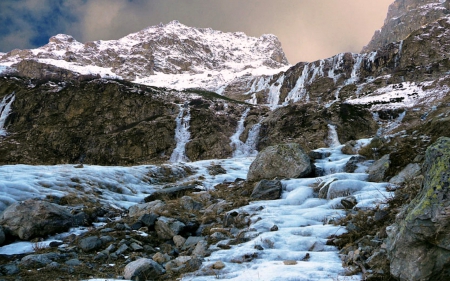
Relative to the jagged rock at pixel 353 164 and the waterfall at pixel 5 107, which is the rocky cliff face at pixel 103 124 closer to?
the waterfall at pixel 5 107

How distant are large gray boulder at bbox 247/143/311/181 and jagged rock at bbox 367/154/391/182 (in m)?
3.06

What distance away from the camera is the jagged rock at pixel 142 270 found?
5.64 metres

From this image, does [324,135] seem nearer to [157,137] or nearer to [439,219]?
[157,137]

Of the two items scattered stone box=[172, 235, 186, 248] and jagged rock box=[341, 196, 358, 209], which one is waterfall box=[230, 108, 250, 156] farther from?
scattered stone box=[172, 235, 186, 248]

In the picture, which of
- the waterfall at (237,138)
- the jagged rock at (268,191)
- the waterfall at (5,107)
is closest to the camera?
the jagged rock at (268,191)

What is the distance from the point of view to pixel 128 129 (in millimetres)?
63688

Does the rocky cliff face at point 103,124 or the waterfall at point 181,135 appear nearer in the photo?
the waterfall at point 181,135

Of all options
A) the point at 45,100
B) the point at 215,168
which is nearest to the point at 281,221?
the point at 215,168

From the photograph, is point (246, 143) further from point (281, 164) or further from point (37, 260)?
point (37, 260)

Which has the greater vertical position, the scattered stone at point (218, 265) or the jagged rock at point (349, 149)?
the jagged rock at point (349, 149)

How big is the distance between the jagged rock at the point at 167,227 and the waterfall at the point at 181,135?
152ft

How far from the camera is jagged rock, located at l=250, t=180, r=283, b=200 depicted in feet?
36.5

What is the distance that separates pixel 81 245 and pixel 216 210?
14.3ft

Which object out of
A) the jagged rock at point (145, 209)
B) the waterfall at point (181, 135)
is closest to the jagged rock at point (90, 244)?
the jagged rock at point (145, 209)
